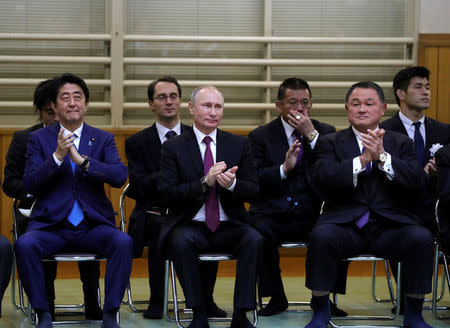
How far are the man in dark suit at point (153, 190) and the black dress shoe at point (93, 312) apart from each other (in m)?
0.31

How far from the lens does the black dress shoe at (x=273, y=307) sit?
4.91m

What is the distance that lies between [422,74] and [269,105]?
1941 mm

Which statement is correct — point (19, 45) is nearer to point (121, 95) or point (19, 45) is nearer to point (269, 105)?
point (121, 95)

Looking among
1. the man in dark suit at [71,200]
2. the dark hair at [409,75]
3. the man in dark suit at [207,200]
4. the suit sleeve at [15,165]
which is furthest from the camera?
the dark hair at [409,75]

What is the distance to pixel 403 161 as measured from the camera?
178 inches

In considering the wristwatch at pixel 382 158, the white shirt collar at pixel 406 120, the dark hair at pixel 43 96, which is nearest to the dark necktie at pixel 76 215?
the dark hair at pixel 43 96

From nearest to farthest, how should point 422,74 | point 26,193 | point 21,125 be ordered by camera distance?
point 26,193 < point 422,74 < point 21,125

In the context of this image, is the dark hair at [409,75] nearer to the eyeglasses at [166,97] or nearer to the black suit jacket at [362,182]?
the black suit jacket at [362,182]

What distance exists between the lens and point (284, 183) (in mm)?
5098

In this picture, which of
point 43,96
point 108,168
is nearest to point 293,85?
point 108,168

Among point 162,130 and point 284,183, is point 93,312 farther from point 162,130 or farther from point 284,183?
point 284,183

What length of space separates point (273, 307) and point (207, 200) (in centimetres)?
87

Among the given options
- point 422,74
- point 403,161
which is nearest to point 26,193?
point 403,161

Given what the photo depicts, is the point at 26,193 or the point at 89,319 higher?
the point at 26,193
